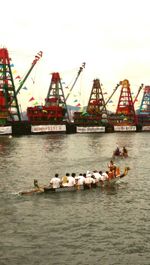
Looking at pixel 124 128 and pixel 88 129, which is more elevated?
pixel 124 128

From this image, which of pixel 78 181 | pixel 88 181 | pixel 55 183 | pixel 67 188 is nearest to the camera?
pixel 55 183

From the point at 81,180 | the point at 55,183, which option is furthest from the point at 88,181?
the point at 55,183

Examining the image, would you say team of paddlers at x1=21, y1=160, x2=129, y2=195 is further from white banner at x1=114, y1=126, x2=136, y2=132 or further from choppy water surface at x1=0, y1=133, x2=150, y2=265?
white banner at x1=114, y1=126, x2=136, y2=132

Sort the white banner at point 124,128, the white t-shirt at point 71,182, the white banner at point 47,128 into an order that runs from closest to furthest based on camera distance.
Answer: the white t-shirt at point 71,182 → the white banner at point 47,128 → the white banner at point 124,128

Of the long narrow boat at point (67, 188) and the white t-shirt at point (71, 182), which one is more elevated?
the white t-shirt at point (71, 182)

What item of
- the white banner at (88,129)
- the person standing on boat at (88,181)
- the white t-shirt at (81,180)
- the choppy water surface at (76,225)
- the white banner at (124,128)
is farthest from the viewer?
the white banner at (124,128)

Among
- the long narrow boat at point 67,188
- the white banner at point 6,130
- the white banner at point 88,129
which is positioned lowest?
the long narrow boat at point 67,188

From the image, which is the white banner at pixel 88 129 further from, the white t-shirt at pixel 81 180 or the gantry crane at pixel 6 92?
the white t-shirt at pixel 81 180

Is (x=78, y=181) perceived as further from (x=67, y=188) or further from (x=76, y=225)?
(x=76, y=225)

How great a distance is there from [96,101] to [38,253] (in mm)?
174546

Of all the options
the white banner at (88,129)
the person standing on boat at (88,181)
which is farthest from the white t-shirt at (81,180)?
the white banner at (88,129)

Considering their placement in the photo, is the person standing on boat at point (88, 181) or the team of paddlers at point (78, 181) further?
the person standing on boat at point (88, 181)

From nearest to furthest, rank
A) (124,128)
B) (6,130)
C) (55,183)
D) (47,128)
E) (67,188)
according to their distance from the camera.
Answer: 1. (55,183)
2. (67,188)
3. (6,130)
4. (47,128)
5. (124,128)

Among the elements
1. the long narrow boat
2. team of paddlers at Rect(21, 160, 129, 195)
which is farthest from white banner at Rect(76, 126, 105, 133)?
the long narrow boat
